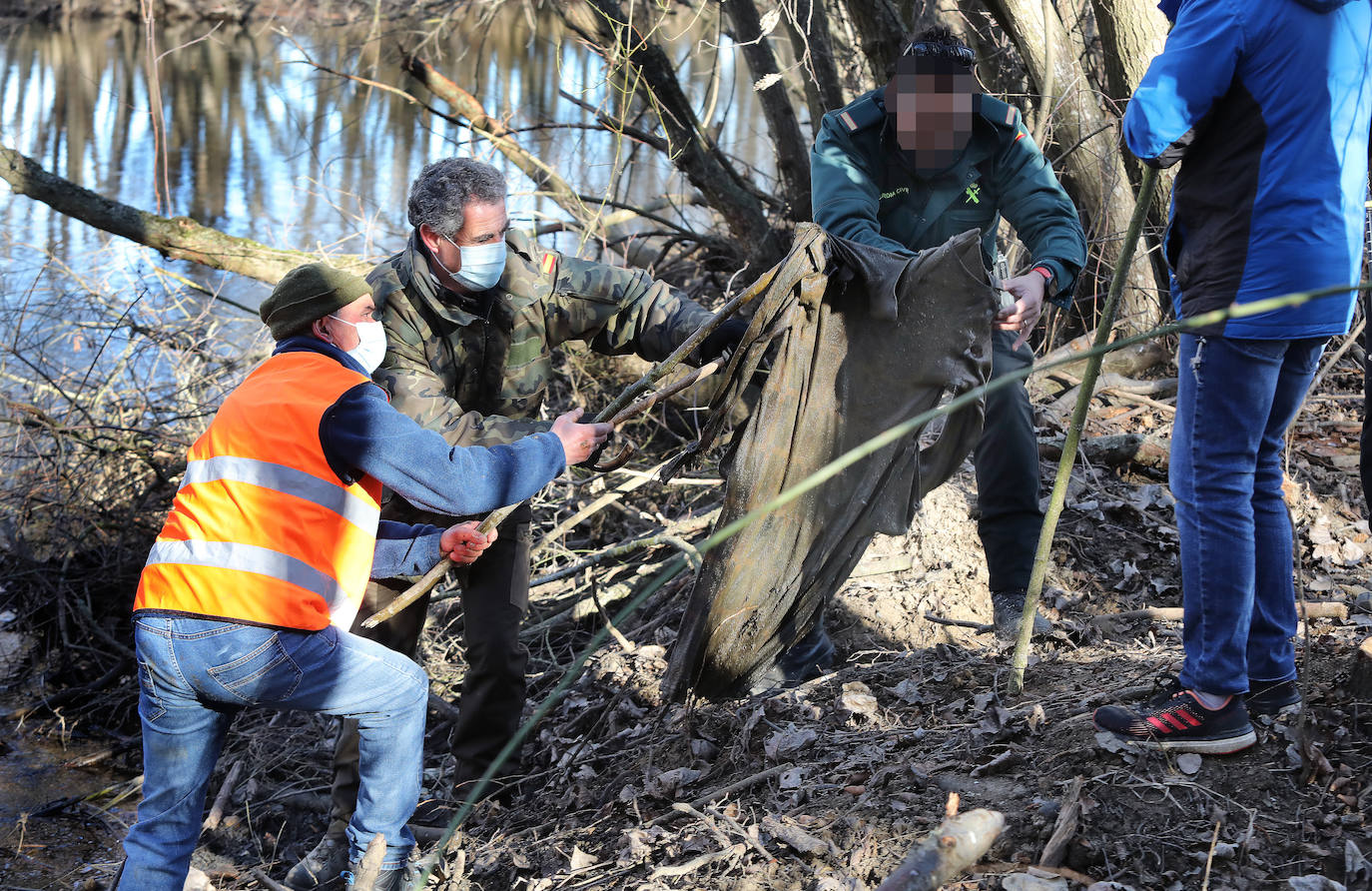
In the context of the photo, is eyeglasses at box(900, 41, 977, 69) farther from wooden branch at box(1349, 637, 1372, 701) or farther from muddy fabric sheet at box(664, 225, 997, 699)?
wooden branch at box(1349, 637, 1372, 701)

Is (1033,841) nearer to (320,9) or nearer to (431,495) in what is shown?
(431,495)

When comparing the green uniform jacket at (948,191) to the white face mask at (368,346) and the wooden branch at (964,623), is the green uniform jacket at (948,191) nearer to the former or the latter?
the wooden branch at (964,623)

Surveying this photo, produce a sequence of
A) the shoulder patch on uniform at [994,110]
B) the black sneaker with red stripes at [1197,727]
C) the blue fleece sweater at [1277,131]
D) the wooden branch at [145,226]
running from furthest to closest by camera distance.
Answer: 1. the wooden branch at [145,226]
2. the shoulder patch on uniform at [994,110]
3. the black sneaker with red stripes at [1197,727]
4. the blue fleece sweater at [1277,131]

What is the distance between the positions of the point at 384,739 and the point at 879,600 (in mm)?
2178

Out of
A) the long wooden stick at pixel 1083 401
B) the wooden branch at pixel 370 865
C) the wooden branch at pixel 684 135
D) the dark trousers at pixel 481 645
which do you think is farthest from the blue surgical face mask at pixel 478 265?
the wooden branch at pixel 684 135

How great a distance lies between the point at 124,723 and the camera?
5391mm

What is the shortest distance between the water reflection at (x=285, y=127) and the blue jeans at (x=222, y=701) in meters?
4.20

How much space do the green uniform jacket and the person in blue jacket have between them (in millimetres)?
879

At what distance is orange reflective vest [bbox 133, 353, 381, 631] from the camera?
262 centimetres

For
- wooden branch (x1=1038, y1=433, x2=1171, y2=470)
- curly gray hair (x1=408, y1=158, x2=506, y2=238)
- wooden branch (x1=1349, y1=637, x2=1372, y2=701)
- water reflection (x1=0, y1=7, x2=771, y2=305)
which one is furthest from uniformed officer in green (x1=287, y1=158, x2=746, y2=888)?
water reflection (x1=0, y1=7, x2=771, y2=305)

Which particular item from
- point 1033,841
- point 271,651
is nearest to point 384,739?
point 271,651

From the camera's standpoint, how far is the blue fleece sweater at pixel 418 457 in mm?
2691

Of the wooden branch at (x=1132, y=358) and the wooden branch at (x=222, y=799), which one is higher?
the wooden branch at (x=1132, y=358)

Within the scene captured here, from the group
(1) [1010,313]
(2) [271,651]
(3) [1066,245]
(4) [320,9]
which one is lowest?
(2) [271,651]
